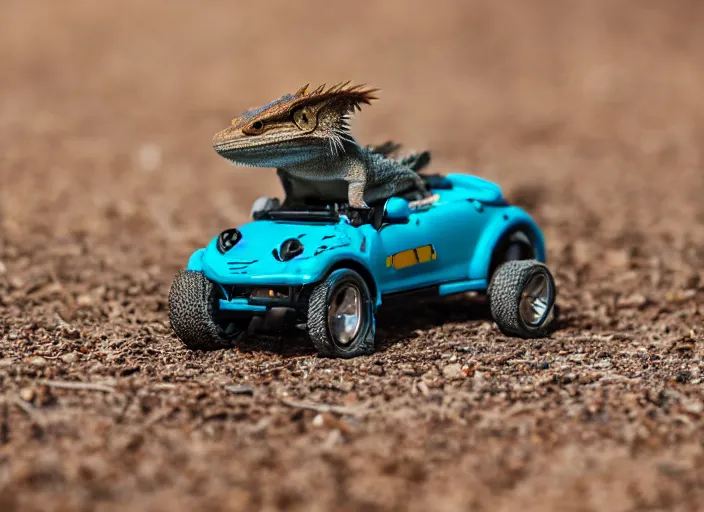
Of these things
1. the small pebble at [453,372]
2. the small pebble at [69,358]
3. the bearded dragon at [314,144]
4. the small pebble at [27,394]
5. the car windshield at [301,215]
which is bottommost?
the small pebble at [453,372]

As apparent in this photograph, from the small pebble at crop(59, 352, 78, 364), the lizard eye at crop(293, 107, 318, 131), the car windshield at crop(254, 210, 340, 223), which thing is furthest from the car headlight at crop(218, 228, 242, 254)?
the small pebble at crop(59, 352, 78, 364)

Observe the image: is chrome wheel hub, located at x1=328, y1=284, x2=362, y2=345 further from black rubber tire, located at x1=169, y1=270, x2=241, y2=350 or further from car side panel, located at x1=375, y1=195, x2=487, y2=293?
black rubber tire, located at x1=169, y1=270, x2=241, y2=350

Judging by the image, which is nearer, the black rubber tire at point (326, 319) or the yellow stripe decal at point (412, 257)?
the black rubber tire at point (326, 319)

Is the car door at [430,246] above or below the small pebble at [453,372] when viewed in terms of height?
above

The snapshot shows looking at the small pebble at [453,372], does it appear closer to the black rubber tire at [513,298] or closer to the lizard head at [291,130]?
the black rubber tire at [513,298]

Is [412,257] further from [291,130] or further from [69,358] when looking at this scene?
[69,358]

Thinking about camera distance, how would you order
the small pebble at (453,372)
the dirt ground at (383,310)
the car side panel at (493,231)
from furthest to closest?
1. the car side panel at (493,231)
2. the small pebble at (453,372)
3. the dirt ground at (383,310)

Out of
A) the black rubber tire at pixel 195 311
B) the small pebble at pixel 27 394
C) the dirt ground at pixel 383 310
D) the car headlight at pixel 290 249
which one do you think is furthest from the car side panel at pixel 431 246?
the small pebble at pixel 27 394
